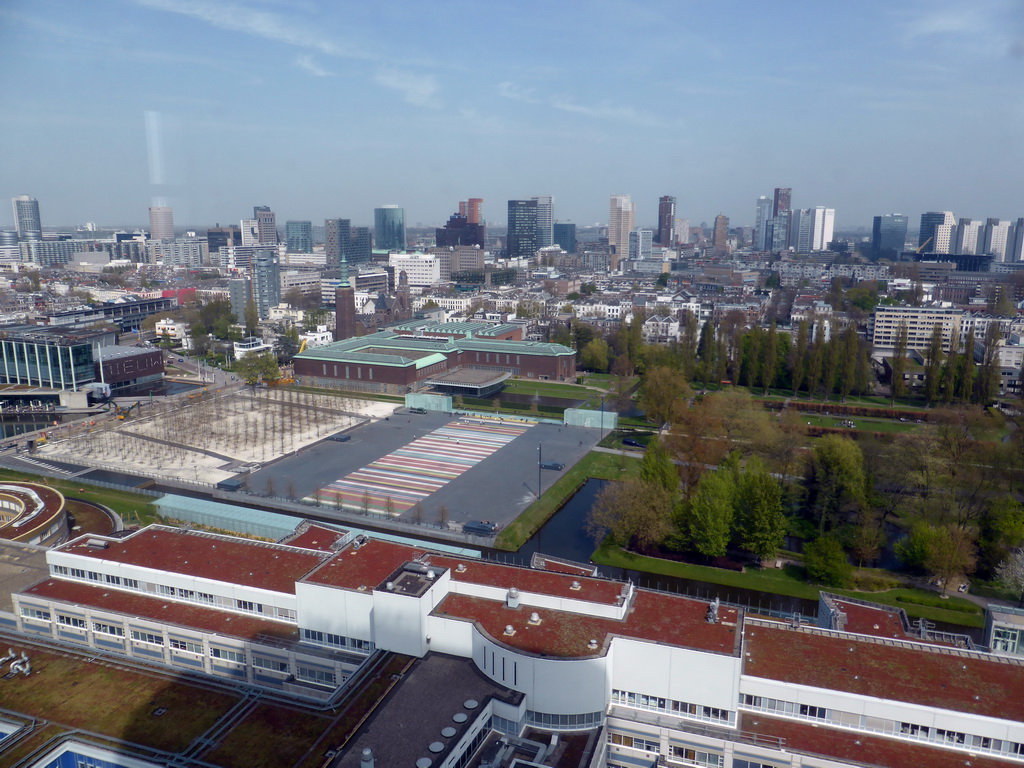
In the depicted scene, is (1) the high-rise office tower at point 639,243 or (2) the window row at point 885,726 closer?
(2) the window row at point 885,726

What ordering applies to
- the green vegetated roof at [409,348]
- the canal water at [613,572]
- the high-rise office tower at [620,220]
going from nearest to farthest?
1. the canal water at [613,572]
2. the green vegetated roof at [409,348]
3. the high-rise office tower at [620,220]

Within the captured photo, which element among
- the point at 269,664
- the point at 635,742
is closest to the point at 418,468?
the point at 269,664

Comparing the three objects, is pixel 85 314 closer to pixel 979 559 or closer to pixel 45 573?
pixel 45 573

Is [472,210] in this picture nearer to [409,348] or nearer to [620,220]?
[620,220]

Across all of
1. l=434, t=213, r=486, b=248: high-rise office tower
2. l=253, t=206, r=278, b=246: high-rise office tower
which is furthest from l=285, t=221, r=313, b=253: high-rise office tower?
l=434, t=213, r=486, b=248: high-rise office tower

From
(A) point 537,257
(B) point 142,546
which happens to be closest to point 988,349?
(B) point 142,546

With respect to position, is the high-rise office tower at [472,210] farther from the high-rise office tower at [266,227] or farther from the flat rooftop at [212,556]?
the flat rooftop at [212,556]

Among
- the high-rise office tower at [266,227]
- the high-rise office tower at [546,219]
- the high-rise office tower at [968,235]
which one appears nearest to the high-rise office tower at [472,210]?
the high-rise office tower at [546,219]

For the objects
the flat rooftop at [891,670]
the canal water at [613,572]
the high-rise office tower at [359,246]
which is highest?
the high-rise office tower at [359,246]
